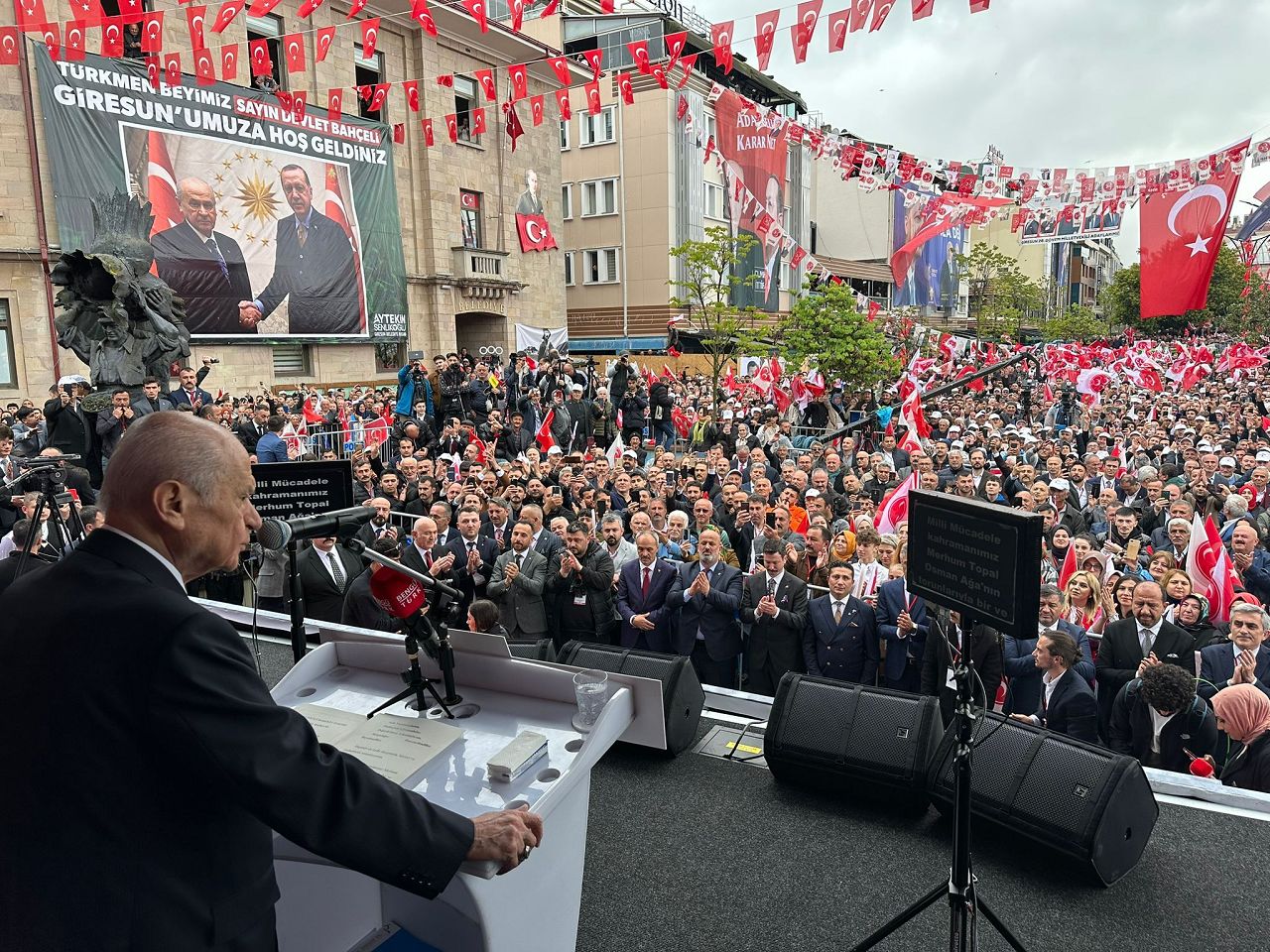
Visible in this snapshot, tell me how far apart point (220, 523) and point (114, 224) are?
22.6 m

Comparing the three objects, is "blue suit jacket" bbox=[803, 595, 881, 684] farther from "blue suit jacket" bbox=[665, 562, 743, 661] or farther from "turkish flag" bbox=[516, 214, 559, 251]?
"turkish flag" bbox=[516, 214, 559, 251]

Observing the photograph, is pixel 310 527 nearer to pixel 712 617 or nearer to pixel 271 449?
pixel 712 617

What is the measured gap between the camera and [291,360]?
25.4m

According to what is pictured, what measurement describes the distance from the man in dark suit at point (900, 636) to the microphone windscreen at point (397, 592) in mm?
4750

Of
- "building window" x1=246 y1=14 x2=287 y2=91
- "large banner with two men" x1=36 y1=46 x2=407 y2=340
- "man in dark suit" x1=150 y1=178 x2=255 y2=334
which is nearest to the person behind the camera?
"large banner with two men" x1=36 y1=46 x2=407 y2=340

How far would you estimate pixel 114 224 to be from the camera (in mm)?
20422

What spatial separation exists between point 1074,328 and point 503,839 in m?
65.8

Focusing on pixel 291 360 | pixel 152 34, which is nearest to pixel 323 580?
pixel 152 34

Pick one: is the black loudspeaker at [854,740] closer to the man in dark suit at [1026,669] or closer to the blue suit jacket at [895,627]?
the man in dark suit at [1026,669]

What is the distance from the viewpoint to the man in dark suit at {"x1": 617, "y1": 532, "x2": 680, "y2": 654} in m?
7.41

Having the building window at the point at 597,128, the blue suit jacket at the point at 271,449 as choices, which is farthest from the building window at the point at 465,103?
the blue suit jacket at the point at 271,449

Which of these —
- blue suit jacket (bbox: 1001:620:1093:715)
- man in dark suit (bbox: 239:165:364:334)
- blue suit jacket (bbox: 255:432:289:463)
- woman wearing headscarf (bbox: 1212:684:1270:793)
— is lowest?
blue suit jacket (bbox: 1001:620:1093:715)

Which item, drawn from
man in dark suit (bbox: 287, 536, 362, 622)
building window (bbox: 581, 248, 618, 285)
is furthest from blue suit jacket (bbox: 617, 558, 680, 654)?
building window (bbox: 581, 248, 618, 285)

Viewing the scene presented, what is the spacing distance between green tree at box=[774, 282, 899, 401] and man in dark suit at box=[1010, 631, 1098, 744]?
17709 mm
